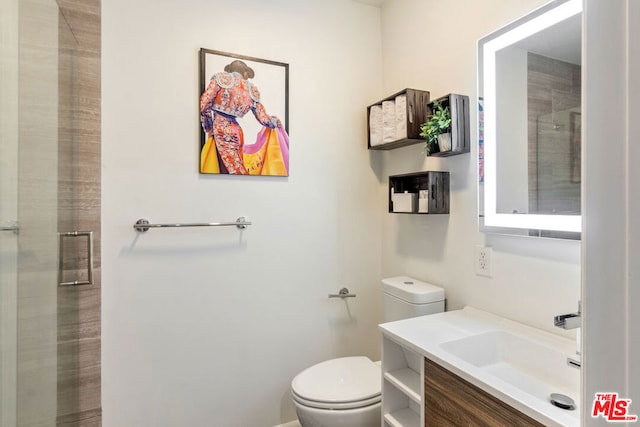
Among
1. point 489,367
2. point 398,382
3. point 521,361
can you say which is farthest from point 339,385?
point 521,361

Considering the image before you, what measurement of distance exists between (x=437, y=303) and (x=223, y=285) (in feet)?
3.62

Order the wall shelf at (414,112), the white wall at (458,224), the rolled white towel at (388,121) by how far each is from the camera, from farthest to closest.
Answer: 1. the rolled white towel at (388,121)
2. the wall shelf at (414,112)
3. the white wall at (458,224)

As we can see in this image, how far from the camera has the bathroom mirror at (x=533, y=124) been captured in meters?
1.14

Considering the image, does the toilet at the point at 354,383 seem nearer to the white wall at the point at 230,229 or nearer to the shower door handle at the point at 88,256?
the white wall at the point at 230,229

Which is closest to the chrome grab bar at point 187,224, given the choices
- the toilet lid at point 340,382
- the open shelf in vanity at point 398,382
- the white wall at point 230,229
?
the white wall at point 230,229

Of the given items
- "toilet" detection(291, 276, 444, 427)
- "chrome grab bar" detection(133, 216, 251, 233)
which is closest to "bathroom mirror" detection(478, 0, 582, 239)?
"toilet" detection(291, 276, 444, 427)

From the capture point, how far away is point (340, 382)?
1581 millimetres

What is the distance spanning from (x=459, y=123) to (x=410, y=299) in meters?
0.85

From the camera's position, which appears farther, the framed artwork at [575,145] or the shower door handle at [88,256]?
the shower door handle at [88,256]

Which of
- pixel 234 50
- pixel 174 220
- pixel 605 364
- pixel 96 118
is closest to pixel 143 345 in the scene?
pixel 174 220

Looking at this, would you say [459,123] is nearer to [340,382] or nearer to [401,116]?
[401,116]

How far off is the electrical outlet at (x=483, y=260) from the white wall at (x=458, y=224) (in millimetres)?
24

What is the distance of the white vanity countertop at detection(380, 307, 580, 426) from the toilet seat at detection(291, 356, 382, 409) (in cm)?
39

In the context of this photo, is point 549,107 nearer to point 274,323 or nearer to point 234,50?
point 234,50
